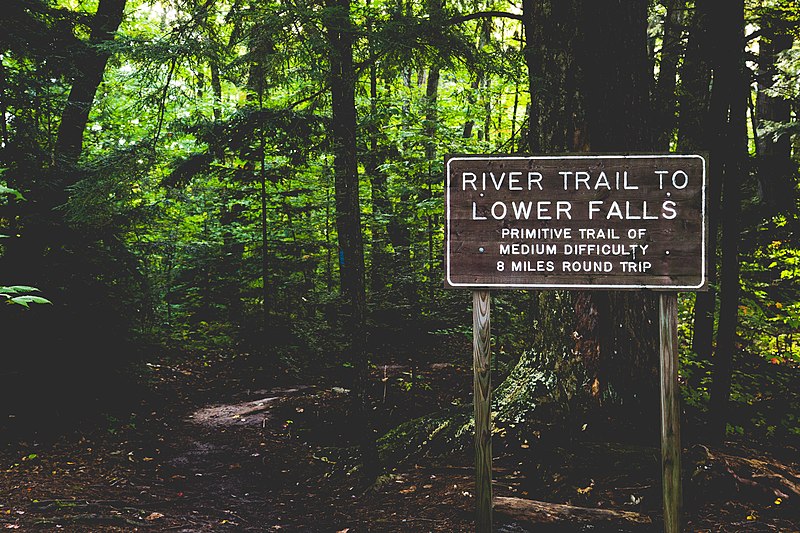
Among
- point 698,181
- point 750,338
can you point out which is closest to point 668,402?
point 698,181

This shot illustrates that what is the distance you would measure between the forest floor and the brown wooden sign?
78.8 inches

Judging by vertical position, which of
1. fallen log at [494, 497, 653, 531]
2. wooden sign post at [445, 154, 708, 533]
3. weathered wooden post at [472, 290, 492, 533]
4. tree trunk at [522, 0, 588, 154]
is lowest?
fallen log at [494, 497, 653, 531]

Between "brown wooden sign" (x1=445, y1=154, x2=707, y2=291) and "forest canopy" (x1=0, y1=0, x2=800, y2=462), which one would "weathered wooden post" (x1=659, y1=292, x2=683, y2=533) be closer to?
"brown wooden sign" (x1=445, y1=154, x2=707, y2=291)

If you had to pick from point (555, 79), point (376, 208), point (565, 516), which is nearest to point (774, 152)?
point (376, 208)

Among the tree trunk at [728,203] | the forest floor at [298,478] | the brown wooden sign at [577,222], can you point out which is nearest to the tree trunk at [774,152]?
the tree trunk at [728,203]

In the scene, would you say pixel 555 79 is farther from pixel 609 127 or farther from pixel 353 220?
pixel 353 220

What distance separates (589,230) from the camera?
3617 millimetres

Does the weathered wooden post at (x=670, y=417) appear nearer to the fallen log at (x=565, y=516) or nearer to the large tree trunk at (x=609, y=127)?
the fallen log at (x=565, y=516)

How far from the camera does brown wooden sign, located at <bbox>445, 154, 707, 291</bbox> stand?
353 centimetres

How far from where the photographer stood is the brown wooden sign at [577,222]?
3.53 metres

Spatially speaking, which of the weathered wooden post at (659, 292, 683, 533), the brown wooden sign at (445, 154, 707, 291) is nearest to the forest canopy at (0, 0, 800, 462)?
the brown wooden sign at (445, 154, 707, 291)

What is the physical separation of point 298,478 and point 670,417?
5.13 meters

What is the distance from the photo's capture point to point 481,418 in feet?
12.9

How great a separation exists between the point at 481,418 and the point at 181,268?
13.0 m
